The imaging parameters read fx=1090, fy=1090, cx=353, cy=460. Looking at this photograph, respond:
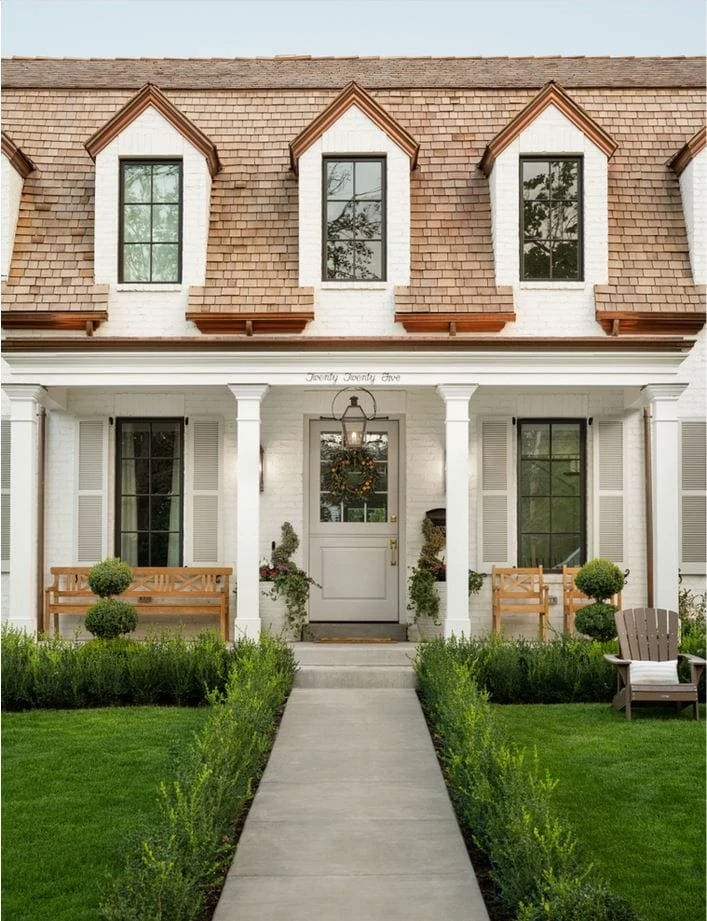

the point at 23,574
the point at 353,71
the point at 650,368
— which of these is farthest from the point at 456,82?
the point at 23,574

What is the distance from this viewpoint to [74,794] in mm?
6969

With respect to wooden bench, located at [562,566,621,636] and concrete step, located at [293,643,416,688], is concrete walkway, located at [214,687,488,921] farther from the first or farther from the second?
wooden bench, located at [562,566,621,636]

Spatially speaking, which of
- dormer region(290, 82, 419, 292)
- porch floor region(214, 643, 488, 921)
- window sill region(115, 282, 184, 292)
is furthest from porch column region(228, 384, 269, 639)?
porch floor region(214, 643, 488, 921)

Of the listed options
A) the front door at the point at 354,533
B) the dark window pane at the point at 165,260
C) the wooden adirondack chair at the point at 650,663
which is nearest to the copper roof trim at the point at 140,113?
the dark window pane at the point at 165,260

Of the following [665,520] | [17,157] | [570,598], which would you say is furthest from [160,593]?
[665,520]

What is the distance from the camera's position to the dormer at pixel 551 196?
12.7 metres

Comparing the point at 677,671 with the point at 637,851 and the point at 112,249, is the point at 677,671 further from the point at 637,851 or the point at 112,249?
the point at 112,249

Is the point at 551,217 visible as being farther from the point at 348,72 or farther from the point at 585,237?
the point at 348,72

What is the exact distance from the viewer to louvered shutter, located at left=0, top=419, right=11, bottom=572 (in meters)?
13.1

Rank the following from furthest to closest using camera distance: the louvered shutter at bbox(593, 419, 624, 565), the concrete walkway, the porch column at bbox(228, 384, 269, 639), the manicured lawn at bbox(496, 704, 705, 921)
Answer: the louvered shutter at bbox(593, 419, 624, 565) < the porch column at bbox(228, 384, 269, 639) < the manicured lawn at bbox(496, 704, 705, 921) < the concrete walkway

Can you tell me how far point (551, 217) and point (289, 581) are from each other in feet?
17.5

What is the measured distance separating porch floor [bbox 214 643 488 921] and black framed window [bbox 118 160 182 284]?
5810 millimetres

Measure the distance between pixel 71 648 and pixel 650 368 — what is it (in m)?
6.89

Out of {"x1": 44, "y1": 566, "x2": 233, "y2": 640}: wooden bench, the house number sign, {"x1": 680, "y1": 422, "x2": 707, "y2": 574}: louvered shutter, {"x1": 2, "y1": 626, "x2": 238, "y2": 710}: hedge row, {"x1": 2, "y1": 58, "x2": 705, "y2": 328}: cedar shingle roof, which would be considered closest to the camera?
{"x1": 2, "y1": 626, "x2": 238, "y2": 710}: hedge row
